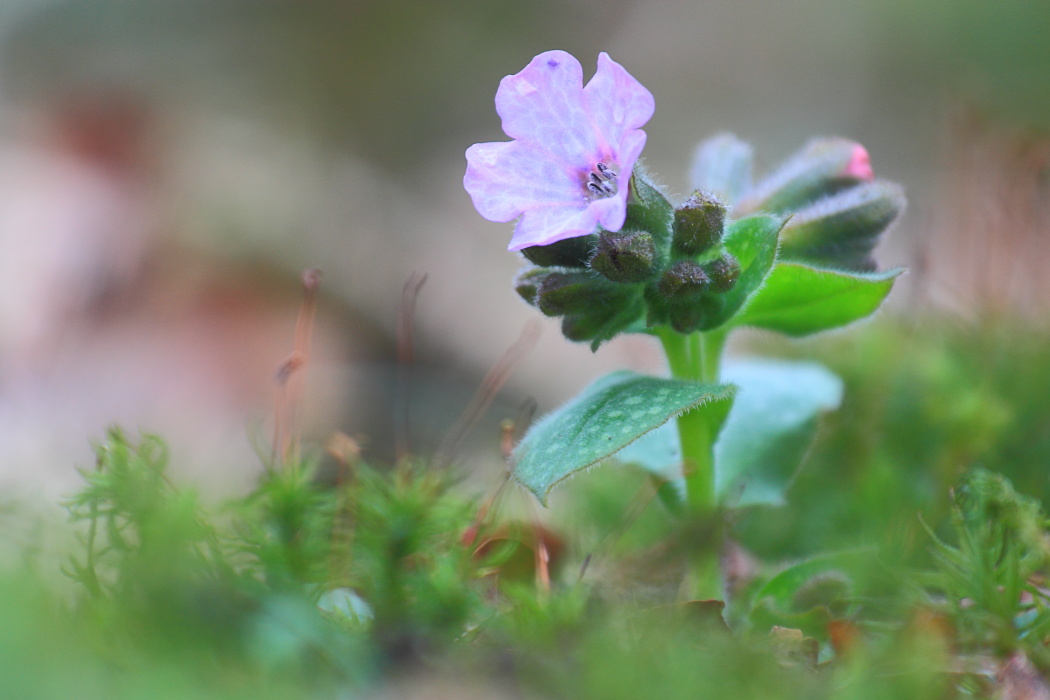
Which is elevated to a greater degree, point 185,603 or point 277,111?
point 277,111

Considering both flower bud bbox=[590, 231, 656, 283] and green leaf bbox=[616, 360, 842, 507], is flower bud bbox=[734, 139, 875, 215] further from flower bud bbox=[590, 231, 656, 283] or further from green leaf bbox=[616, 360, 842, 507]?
flower bud bbox=[590, 231, 656, 283]

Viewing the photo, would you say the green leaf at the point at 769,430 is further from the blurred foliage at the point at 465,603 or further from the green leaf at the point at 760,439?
the blurred foliage at the point at 465,603

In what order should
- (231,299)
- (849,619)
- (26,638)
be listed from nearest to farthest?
(26,638)
(849,619)
(231,299)

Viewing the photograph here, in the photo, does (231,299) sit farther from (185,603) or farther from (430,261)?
(185,603)

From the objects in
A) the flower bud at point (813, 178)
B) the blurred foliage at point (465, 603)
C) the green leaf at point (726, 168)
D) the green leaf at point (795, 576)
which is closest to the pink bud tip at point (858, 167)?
the flower bud at point (813, 178)

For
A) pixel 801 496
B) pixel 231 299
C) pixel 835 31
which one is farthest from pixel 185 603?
pixel 835 31

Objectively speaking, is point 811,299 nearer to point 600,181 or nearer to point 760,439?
point 760,439

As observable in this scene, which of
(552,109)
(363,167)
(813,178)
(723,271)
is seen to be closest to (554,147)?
(552,109)
